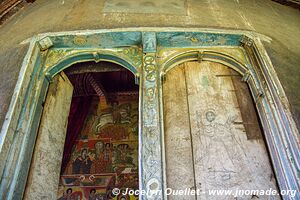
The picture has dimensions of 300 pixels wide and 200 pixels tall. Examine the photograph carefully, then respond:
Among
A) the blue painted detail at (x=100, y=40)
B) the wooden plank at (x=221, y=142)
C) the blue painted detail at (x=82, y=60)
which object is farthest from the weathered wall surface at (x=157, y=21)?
the wooden plank at (x=221, y=142)

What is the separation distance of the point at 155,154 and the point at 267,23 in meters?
2.91

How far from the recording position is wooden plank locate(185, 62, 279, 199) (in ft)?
9.13

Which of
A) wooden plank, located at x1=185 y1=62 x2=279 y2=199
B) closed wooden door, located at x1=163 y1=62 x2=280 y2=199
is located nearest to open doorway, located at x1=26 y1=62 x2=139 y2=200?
closed wooden door, located at x1=163 y1=62 x2=280 y2=199

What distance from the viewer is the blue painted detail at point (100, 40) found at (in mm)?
3559

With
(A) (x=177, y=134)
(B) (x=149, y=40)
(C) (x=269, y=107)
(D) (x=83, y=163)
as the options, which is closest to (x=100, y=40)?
(B) (x=149, y=40)

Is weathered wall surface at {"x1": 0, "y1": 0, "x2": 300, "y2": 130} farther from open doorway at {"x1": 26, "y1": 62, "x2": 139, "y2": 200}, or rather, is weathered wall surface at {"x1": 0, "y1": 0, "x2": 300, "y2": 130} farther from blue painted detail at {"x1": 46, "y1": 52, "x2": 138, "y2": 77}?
open doorway at {"x1": 26, "y1": 62, "x2": 139, "y2": 200}

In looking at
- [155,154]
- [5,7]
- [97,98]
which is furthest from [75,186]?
[5,7]

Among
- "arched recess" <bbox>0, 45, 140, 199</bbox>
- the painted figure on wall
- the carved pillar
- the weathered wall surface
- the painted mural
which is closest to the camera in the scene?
the carved pillar

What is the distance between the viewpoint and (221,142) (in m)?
3.04

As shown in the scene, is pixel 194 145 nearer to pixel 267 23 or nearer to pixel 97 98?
pixel 267 23

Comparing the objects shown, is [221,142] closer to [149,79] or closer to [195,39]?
[149,79]

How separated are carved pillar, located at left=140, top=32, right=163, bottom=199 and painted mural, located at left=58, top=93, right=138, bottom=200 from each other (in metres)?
2.81

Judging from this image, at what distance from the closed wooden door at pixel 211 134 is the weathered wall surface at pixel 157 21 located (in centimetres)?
62

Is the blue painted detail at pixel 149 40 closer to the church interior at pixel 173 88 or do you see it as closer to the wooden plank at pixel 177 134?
the church interior at pixel 173 88
